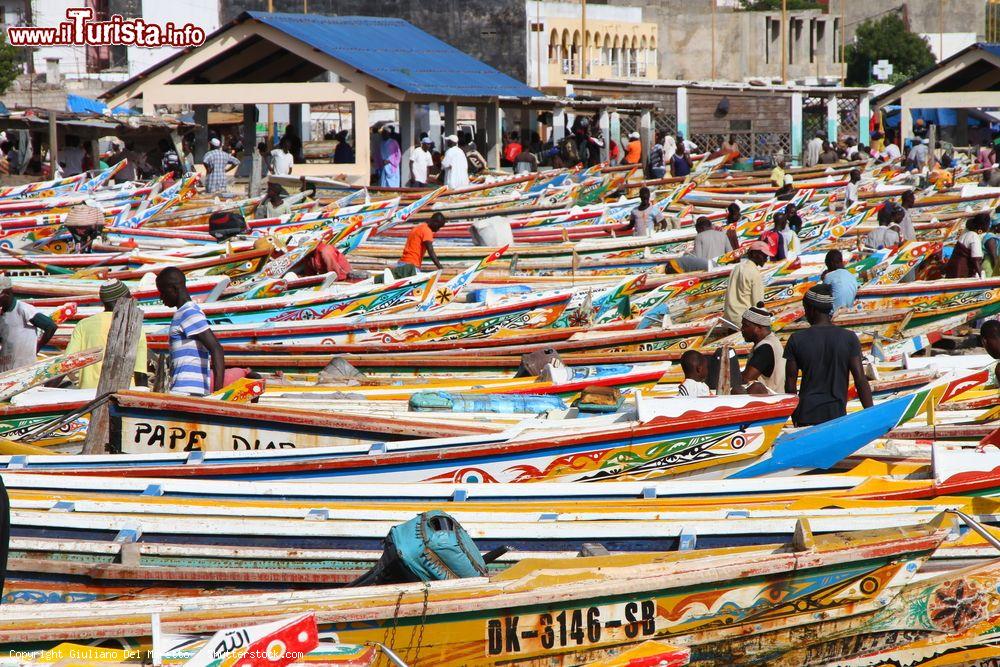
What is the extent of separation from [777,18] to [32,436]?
6323 centimetres

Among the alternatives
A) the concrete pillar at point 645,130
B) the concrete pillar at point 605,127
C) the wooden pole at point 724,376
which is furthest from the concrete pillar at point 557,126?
the wooden pole at point 724,376

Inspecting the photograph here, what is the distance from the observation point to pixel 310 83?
28.3 m

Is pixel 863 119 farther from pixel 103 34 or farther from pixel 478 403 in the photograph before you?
pixel 478 403

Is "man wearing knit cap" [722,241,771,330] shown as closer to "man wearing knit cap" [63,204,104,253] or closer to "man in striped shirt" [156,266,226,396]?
"man in striped shirt" [156,266,226,396]

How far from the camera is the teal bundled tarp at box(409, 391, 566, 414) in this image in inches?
372

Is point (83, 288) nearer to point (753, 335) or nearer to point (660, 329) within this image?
point (660, 329)

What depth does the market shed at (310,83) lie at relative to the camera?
2764 cm

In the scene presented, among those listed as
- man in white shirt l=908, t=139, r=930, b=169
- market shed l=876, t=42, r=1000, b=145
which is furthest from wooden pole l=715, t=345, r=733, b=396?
market shed l=876, t=42, r=1000, b=145

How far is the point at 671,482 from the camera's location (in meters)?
7.77

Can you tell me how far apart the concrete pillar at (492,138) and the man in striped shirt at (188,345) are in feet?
79.2

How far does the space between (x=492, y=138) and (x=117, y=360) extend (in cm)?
2492

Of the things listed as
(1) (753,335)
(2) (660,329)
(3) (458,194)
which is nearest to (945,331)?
(2) (660,329)

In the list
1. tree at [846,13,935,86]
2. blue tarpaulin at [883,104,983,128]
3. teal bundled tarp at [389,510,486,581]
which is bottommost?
teal bundled tarp at [389,510,486,581]

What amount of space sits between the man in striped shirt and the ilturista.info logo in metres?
38.5
